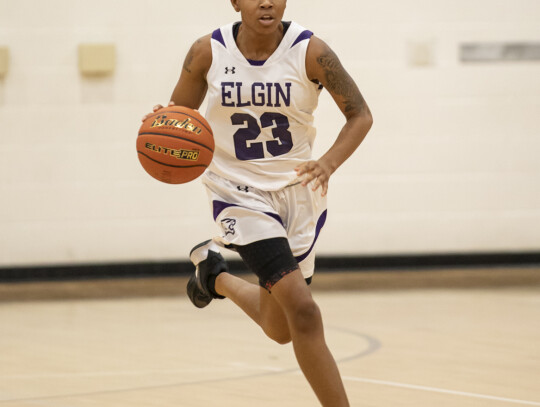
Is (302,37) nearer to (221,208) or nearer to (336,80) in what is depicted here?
(336,80)

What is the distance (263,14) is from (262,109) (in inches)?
13.5

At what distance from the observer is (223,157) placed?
366 cm

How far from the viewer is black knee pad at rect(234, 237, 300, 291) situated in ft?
10.9

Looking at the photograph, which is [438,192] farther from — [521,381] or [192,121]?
[192,121]

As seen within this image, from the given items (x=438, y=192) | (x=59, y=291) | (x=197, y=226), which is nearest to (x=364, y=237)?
(x=438, y=192)

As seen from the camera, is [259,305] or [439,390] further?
[439,390]

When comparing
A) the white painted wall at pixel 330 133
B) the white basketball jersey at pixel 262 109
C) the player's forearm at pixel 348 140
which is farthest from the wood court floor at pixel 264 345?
the player's forearm at pixel 348 140

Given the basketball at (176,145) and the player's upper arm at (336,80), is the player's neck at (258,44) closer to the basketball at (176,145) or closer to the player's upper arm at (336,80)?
the player's upper arm at (336,80)

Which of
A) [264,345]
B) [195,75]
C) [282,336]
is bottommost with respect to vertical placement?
[264,345]

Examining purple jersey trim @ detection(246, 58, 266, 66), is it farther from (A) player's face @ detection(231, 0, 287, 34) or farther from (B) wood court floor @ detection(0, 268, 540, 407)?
(B) wood court floor @ detection(0, 268, 540, 407)

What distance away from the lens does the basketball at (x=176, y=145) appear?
135 inches

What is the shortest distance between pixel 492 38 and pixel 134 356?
4262mm

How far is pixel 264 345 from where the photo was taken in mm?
5535

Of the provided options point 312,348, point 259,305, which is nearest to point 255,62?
point 259,305
